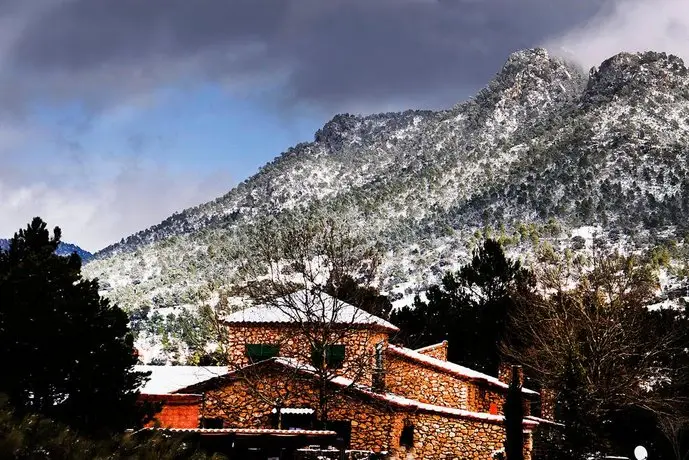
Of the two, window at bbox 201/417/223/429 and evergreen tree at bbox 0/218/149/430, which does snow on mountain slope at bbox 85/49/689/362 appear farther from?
evergreen tree at bbox 0/218/149/430

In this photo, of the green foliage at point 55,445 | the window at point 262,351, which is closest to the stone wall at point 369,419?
the window at point 262,351

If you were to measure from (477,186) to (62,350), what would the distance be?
99272 mm

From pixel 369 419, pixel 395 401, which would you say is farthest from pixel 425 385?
pixel 369 419

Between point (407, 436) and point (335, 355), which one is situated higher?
point (335, 355)

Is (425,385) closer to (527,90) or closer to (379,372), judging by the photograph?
(379,372)

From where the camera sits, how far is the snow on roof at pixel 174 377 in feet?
107

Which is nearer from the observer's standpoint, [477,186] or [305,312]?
[305,312]

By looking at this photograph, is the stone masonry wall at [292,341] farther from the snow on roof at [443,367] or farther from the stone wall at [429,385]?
the stone wall at [429,385]

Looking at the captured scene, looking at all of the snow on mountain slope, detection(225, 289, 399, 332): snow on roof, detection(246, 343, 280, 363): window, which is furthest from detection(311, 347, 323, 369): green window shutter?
the snow on mountain slope

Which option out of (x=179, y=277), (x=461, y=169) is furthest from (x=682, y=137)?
(x=179, y=277)

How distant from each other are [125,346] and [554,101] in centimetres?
15792

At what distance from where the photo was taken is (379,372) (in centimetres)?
3241

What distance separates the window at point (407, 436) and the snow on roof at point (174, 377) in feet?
23.8

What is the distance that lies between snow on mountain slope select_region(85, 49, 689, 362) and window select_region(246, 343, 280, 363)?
54.4 m
